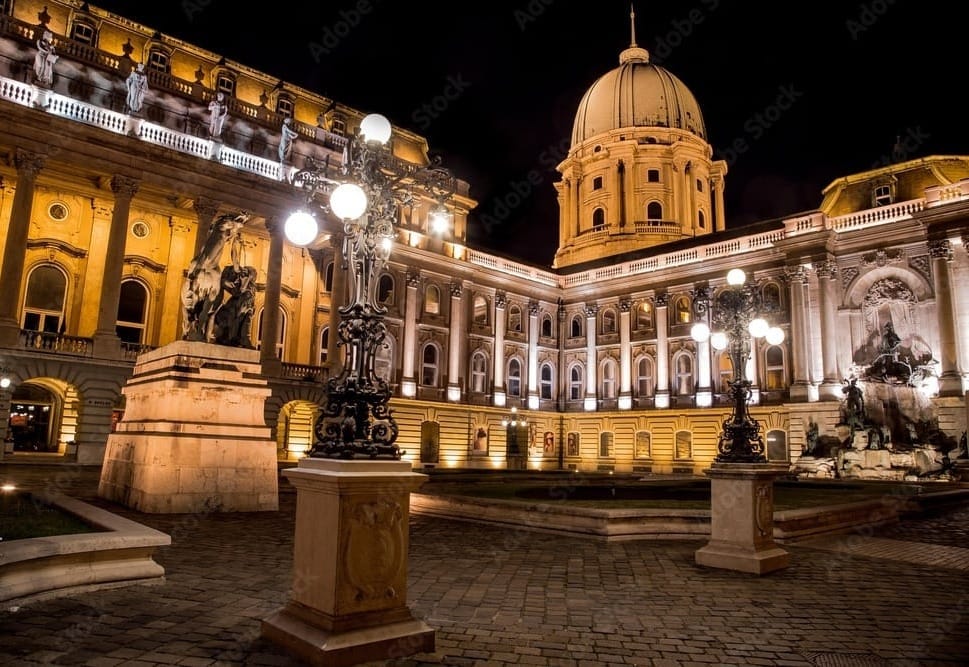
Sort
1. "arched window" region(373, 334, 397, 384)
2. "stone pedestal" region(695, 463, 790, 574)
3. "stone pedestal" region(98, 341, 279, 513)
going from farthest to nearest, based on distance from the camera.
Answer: "arched window" region(373, 334, 397, 384), "stone pedestal" region(98, 341, 279, 513), "stone pedestal" region(695, 463, 790, 574)

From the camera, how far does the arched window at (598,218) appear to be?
61.3 m

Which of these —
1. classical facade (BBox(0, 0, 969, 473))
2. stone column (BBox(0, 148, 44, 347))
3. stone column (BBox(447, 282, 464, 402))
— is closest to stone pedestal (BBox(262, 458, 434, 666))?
classical facade (BBox(0, 0, 969, 473))

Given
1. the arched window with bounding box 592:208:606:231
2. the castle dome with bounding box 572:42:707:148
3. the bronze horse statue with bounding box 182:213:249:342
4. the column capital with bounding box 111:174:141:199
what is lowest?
the bronze horse statue with bounding box 182:213:249:342

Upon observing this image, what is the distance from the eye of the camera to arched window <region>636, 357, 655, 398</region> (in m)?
45.7

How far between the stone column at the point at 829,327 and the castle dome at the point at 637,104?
93.1 ft

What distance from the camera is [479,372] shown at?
4547cm

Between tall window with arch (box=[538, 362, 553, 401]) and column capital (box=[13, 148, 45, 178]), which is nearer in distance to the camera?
column capital (box=[13, 148, 45, 178])

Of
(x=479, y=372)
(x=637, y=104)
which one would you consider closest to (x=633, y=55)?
(x=637, y=104)

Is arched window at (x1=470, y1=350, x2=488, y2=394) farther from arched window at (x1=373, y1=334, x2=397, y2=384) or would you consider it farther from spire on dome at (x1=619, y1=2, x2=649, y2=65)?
spire on dome at (x1=619, y1=2, x2=649, y2=65)

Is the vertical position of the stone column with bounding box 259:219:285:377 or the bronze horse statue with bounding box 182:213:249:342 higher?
the stone column with bounding box 259:219:285:377

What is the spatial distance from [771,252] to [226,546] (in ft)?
125

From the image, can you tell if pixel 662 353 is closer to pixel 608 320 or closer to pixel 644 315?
pixel 644 315

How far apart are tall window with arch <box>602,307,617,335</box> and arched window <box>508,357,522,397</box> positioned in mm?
6902

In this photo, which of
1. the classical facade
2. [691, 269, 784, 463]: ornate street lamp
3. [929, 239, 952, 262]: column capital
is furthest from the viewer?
[929, 239, 952, 262]: column capital
